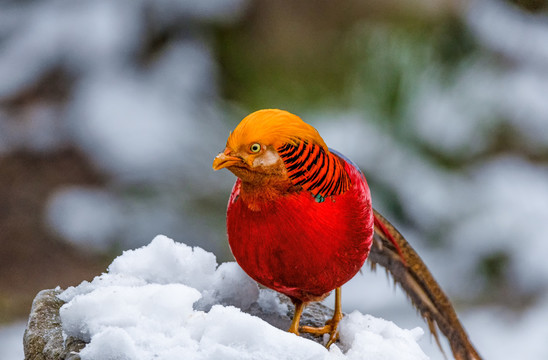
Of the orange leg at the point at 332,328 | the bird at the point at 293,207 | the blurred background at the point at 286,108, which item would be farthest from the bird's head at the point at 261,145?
the blurred background at the point at 286,108

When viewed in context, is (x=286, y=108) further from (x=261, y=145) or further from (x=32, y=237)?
(x=32, y=237)

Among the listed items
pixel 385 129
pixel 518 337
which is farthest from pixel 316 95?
pixel 518 337

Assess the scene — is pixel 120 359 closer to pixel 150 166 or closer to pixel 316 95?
pixel 316 95

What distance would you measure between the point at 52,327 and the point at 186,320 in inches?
5.3

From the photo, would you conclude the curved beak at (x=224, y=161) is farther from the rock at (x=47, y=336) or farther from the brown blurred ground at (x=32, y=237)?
the brown blurred ground at (x=32, y=237)

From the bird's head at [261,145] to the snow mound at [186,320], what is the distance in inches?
3.8

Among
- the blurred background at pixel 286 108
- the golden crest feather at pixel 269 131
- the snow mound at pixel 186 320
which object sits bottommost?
the snow mound at pixel 186 320

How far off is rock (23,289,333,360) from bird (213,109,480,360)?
0.07 meters

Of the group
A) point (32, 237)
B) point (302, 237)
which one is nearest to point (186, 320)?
point (302, 237)

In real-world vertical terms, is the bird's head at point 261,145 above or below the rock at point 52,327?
above

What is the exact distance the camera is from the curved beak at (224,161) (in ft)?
1.40

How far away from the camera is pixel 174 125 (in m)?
1.19

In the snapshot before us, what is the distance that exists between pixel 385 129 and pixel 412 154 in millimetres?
51

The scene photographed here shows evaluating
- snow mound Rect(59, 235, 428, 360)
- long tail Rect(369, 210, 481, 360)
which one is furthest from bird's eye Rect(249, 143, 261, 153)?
long tail Rect(369, 210, 481, 360)
